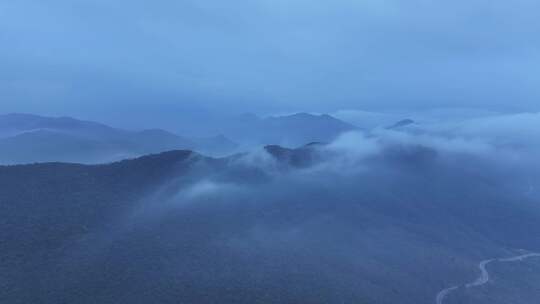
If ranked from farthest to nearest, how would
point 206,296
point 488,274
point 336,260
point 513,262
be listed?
point 513,262, point 488,274, point 336,260, point 206,296

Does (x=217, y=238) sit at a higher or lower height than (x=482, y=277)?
higher

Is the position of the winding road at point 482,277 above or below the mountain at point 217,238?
below

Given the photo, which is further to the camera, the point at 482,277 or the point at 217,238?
the point at 482,277

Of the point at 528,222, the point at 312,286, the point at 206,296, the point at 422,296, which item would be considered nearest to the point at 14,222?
the point at 206,296

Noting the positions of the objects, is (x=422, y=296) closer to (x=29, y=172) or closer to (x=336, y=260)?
(x=336, y=260)

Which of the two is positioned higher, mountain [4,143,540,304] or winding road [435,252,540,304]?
mountain [4,143,540,304]

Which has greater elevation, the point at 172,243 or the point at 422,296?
the point at 172,243

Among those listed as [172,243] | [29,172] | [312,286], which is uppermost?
[29,172]

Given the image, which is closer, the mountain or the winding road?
the mountain
